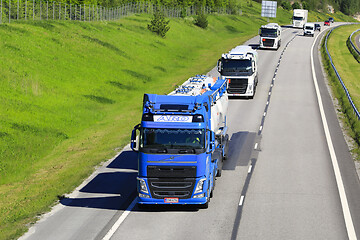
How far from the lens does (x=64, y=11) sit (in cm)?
7688

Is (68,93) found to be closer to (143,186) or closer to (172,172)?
(143,186)

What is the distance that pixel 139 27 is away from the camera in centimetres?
8562

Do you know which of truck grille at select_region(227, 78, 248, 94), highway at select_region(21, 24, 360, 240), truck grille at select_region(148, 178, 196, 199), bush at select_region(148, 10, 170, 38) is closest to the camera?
highway at select_region(21, 24, 360, 240)

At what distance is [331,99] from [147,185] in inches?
1195

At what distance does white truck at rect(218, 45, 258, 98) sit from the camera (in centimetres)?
4641

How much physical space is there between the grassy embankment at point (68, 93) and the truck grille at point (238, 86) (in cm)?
754

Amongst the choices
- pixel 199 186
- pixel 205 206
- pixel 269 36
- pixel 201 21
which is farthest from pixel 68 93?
pixel 201 21

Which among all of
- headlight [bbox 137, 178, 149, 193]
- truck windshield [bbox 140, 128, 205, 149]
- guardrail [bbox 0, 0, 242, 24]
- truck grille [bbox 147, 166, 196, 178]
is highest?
guardrail [bbox 0, 0, 242, 24]

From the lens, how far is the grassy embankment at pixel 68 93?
29625 millimetres

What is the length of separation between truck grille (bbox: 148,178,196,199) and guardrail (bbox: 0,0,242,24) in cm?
4238

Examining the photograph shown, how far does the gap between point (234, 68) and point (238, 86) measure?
1488mm

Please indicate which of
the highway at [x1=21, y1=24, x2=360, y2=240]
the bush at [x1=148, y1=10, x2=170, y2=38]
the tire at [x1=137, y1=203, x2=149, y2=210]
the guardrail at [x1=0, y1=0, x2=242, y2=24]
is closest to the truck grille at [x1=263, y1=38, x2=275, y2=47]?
the bush at [x1=148, y1=10, x2=170, y2=38]

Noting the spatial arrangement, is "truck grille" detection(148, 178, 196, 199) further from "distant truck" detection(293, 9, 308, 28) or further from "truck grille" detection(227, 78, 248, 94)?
"distant truck" detection(293, 9, 308, 28)

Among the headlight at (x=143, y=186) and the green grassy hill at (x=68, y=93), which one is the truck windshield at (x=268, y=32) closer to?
the green grassy hill at (x=68, y=93)
